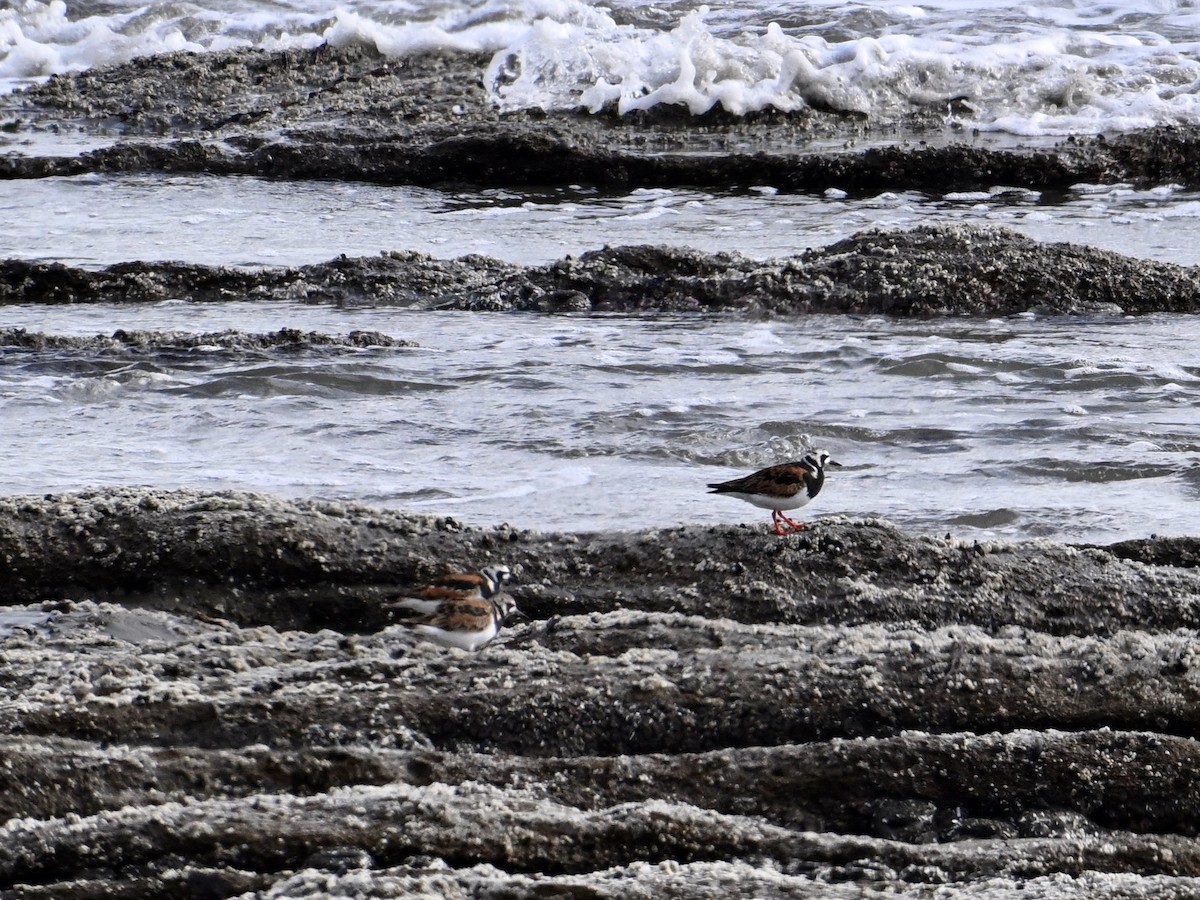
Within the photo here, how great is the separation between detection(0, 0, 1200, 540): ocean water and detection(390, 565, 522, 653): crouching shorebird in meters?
1.66

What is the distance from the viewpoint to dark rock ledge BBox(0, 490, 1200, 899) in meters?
2.72

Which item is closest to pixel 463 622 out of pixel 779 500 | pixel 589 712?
pixel 589 712

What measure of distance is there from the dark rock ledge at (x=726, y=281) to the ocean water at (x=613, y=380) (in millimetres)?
232

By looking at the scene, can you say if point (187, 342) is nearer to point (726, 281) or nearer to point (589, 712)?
point (726, 281)

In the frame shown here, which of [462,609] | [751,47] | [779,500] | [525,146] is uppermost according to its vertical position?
[751,47]

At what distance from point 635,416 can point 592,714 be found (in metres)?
4.19

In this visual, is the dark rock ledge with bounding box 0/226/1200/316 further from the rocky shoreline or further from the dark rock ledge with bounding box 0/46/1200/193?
the rocky shoreline

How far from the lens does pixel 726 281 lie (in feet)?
31.4

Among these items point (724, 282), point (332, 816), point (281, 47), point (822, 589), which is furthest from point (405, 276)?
point (281, 47)

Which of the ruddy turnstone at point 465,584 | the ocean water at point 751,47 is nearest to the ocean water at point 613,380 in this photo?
the ocean water at point 751,47

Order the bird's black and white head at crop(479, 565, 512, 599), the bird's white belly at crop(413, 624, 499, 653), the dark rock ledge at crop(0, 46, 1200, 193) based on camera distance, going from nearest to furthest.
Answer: the bird's white belly at crop(413, 624, 499, 653)
the bird's black and white head at crop(479, 565, 512, 599)
the dark rock ledge at crop(0, 46, 1200, 193)

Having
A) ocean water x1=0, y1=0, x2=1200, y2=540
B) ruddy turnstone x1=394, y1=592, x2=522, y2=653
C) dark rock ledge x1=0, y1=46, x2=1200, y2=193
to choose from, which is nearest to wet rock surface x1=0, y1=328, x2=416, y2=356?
ocean water x1=0, y1=0, x2=1200, y2=540

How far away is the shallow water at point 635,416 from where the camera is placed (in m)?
6.18

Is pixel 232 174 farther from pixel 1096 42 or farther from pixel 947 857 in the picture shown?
pixel 947 857
